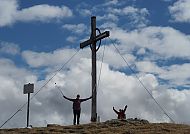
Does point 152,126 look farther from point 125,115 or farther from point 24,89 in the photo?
point 24,89

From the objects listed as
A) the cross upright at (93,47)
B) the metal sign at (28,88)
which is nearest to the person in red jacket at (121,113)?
the cross upright at (93,47)

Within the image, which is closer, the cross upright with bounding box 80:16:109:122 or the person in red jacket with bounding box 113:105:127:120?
the person in red jacket with bounding box 113:105:127:120

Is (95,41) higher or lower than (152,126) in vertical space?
higher

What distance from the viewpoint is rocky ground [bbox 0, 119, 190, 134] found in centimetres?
1605

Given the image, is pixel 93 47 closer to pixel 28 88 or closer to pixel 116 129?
pixel 28 88

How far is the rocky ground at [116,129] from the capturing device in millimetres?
16050

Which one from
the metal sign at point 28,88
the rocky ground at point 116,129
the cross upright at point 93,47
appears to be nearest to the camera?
A: the rocky ground at point 116,129

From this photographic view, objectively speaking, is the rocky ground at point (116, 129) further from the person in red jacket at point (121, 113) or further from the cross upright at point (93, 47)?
the cross upright at point (93, 47)

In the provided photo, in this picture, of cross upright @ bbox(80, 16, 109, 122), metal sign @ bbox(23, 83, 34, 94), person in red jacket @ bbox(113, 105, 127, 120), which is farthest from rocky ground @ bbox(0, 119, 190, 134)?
cross upright @ bbox(80, 16, 109, 122)

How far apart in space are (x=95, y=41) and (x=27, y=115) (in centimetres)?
556

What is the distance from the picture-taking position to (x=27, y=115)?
19.0m

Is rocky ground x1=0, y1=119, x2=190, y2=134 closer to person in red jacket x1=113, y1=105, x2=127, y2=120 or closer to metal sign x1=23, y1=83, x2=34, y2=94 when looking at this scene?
person in red jacket x1=113, y1=105, x2=127, y2=120

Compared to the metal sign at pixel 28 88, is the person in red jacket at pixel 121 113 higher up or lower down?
lower down

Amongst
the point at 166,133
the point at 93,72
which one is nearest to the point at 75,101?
the point at 93,72
